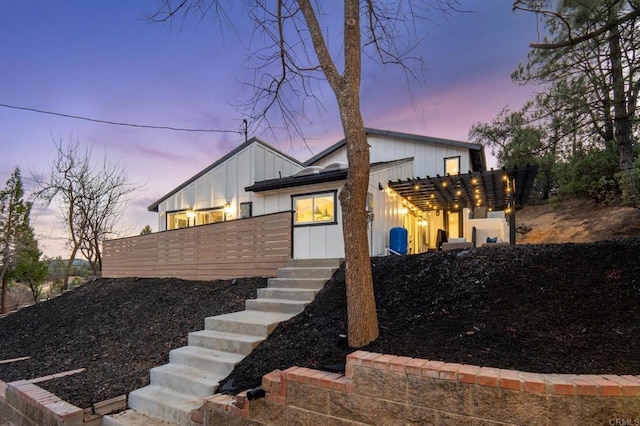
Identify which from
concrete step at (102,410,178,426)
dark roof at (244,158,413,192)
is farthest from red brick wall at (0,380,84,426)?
dark roof at (244,158,413,192)

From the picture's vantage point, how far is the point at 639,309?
3182 mm

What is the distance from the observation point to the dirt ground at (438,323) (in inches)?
115

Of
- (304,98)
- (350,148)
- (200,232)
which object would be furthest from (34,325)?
(350,148)

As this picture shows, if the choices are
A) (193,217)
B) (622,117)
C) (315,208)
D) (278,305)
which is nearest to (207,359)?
(278,305)

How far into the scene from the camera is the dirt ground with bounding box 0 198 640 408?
2930 millimetres

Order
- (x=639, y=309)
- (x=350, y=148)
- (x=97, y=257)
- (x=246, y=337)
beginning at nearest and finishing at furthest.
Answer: (x=639, y=309) < (x=350, y=148) < (x=246, y=337) < (x=97, y=257)

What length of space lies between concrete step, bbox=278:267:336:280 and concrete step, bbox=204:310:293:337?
1108mm

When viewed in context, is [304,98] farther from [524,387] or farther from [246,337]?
[524,387]

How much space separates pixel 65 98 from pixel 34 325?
6.33m

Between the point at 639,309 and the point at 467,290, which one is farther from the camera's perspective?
the point at 467,290

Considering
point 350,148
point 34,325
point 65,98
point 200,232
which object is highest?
point 65,98

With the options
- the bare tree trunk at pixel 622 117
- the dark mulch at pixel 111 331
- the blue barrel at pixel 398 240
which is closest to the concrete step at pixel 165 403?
the dark mulch at pixel 111 331

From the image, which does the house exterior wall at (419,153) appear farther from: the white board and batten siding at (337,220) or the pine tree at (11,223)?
the pine tree at (11,223)

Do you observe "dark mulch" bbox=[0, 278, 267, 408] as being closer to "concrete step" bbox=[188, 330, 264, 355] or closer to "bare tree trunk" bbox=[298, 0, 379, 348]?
"concrete step" bbox=[188, 330, 264, 355]
